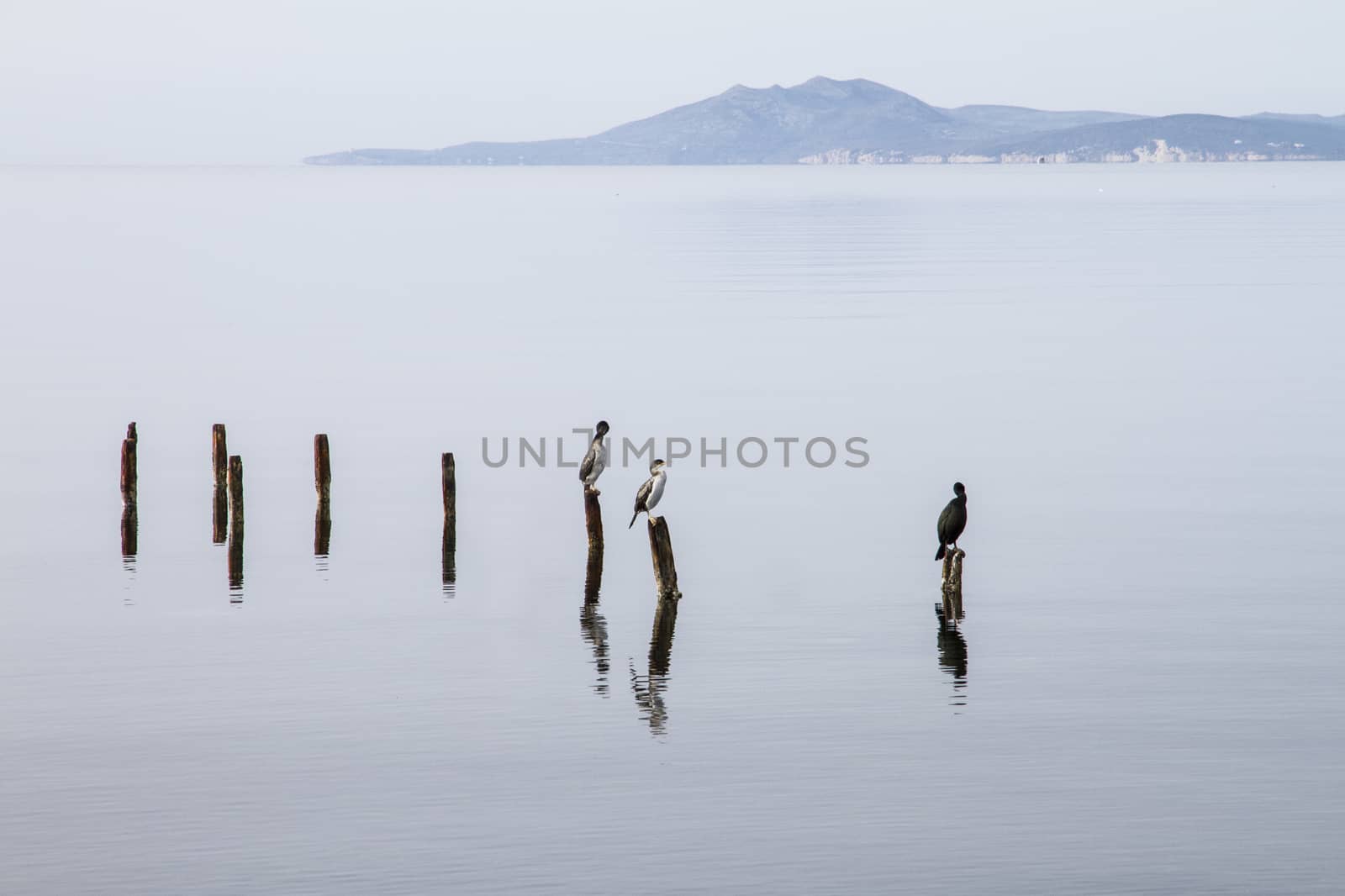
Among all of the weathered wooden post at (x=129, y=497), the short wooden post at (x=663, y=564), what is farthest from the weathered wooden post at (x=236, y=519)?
the short wooden post at (x=663, y=564)

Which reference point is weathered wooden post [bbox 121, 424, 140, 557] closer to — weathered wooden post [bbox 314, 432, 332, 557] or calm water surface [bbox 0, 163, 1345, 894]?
calm water surface [bbox 0, 163, 1345, 894]

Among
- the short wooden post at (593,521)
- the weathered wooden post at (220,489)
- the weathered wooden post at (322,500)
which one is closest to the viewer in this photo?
the short wooden post at (593,521)

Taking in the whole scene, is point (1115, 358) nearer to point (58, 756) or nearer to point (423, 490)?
point (423, 490)

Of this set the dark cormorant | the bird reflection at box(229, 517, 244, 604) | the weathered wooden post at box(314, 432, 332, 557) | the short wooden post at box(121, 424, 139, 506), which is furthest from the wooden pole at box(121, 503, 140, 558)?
the dark cormorant

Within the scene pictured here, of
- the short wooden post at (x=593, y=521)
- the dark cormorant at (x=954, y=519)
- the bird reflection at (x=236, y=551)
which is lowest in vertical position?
the bird reflection at (x=236, y=551)

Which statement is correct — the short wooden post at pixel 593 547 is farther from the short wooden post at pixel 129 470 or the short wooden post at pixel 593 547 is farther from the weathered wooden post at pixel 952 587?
the short wooden post at pixel 129 470

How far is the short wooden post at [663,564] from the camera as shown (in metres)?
30.1

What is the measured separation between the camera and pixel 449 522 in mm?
35031

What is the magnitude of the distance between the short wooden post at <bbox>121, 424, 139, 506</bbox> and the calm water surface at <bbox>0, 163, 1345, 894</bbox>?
1007 mm

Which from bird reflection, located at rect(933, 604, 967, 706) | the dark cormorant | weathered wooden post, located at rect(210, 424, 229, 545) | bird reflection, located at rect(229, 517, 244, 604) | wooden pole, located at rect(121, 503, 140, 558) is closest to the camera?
bird reflection, located at rect(933, 604, 967, 706)

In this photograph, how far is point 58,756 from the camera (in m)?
22.9

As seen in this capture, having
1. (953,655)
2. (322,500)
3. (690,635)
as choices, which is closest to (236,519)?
(322,500)

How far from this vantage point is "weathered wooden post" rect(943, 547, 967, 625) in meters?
30.6

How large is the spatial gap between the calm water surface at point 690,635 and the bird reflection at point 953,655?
3.5 inches
